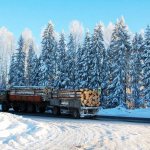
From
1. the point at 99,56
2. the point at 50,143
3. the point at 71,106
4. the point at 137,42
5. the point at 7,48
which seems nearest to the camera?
the point at 50,143

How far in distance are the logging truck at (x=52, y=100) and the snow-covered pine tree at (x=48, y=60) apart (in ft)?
78.1

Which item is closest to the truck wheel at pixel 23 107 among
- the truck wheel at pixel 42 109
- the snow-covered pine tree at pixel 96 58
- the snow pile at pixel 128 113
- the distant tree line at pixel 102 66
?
the truck wheel at pixel 42 109

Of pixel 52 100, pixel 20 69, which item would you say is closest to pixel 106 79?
pixel 20 69

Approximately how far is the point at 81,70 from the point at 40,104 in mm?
23344

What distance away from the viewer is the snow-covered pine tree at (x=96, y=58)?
57125 millimetres

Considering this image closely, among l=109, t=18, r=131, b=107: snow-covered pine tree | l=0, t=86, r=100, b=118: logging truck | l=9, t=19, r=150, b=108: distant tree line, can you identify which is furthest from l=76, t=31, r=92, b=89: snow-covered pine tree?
l=0, t=86, r=100, b=118: logging truck

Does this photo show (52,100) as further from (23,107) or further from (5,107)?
(5,107)

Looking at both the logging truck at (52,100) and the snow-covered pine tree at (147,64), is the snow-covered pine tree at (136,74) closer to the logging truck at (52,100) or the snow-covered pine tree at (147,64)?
the snow-covered pine tree at (147,64)

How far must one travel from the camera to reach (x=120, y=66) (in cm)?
5553

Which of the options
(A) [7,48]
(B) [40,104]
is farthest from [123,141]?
(A) [7,48]

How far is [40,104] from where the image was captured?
1427 inches

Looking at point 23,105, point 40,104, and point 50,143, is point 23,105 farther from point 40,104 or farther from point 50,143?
point 50,143

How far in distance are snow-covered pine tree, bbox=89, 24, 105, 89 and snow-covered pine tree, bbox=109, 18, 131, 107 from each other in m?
1.83

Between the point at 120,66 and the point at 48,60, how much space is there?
13.0 m
